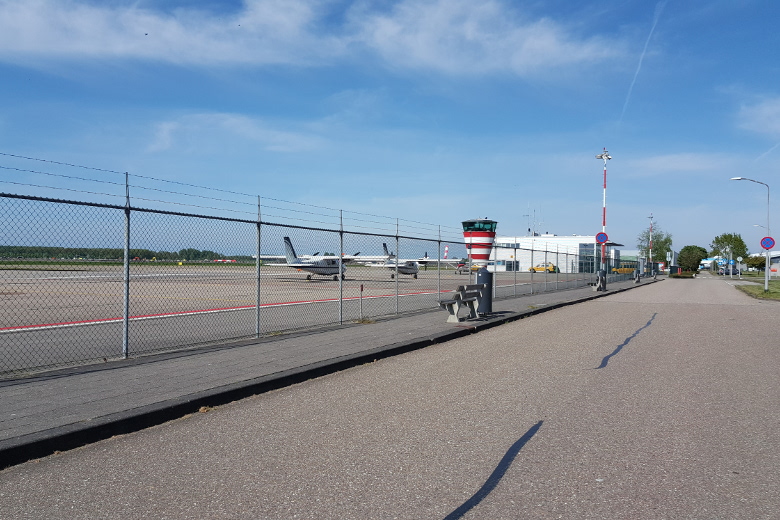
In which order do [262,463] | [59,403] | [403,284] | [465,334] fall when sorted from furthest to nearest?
1. [403,284]
2. [465,334]
3. [59,403]
4. [262,463]

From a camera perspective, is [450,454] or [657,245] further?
[657,245]

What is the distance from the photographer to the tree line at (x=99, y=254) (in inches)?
268

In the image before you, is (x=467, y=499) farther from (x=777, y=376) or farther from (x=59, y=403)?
(x=777, y=376)

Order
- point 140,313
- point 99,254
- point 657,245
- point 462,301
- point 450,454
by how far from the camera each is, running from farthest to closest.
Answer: point 657,245
point 140,313
point 462,301
point 99,254
point 450,454

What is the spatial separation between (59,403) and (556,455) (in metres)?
4.61

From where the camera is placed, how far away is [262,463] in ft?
14.6

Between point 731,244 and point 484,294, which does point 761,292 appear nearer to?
point 484,294

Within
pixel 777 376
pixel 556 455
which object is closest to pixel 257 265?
pixel 556 455

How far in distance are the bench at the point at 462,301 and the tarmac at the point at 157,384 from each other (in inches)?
84.4

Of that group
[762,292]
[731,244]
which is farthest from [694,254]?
[762,292]

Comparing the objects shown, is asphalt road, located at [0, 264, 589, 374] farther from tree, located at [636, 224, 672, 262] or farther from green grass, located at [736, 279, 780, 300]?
tree, located at [636, 224, 672, 262]

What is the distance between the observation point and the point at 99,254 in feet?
26.1

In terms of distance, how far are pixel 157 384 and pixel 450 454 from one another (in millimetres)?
3657

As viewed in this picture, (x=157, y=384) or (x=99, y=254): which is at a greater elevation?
(x=99, y=254)
